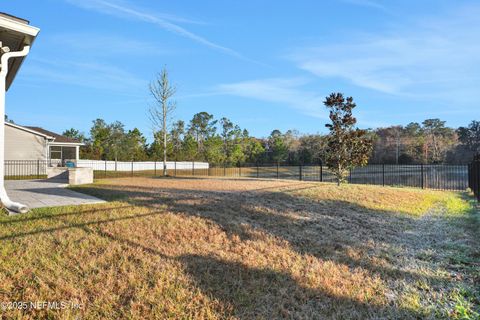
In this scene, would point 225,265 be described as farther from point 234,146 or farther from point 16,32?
point 234,146

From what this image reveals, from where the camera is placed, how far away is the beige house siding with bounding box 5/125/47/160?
69.1 ft

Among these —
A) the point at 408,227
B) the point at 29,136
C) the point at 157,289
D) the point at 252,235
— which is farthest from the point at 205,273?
the point at 29,136

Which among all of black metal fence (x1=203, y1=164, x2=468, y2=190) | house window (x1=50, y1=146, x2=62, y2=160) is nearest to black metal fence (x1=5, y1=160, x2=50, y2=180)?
house window (x1=50, y1=146, x2=62, y2=160)

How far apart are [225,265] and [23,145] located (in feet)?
77.8

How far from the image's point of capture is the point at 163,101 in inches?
809

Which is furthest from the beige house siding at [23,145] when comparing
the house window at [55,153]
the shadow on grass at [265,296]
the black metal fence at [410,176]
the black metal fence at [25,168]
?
the shadow on grass at [265,296]

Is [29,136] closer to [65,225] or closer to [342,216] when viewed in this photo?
[65,225]

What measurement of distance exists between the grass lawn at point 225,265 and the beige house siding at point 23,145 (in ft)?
65.3

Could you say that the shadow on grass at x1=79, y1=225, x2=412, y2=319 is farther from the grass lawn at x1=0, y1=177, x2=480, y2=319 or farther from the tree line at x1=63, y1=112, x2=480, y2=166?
the tree line at x1=63, y1=112, x2=480, y2=166

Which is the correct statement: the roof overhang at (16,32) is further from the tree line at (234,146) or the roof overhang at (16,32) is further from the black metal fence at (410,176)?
the tree line at (234,146)

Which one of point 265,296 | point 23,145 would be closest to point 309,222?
point 265,296

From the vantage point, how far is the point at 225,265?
12.1ft

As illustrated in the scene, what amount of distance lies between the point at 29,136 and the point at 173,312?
79.8 ft

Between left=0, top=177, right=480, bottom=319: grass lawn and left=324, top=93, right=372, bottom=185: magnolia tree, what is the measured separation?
6.62 meters
